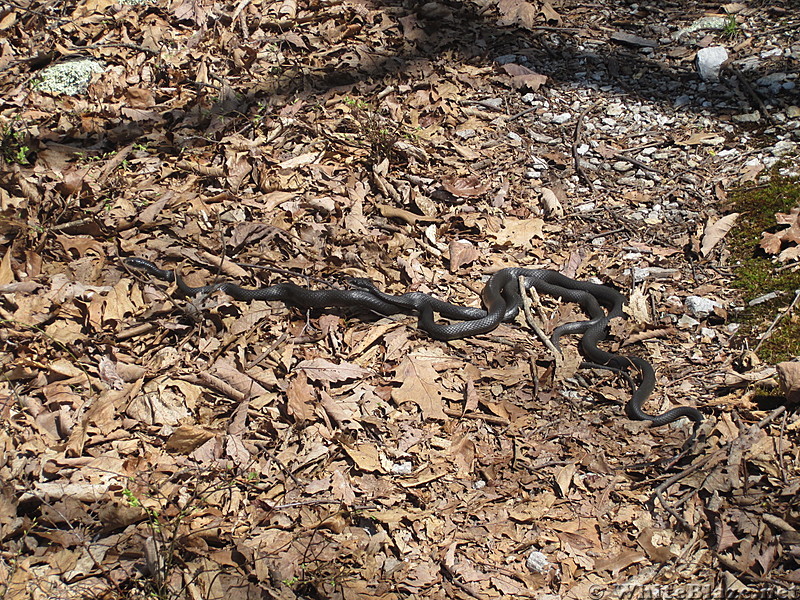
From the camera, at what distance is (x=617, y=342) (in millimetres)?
5137

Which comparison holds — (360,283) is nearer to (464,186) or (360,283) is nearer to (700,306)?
(464,186)

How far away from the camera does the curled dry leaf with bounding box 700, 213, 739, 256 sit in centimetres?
566

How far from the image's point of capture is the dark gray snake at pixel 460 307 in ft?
16.5

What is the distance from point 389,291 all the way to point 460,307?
1.94 ft

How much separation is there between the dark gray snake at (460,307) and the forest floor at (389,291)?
0.11 metres

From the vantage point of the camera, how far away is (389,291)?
5.40 metres

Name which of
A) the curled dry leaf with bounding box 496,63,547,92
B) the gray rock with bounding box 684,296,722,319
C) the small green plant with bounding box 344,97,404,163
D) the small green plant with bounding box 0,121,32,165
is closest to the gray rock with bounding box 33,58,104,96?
the small green plant with bounding box 0,121,32,165

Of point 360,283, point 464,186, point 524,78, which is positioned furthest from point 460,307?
point 524,78

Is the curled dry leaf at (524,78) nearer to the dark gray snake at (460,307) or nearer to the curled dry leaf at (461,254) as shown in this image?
the curled dry leaf at (461,254)

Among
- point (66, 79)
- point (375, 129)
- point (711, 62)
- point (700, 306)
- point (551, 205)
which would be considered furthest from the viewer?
point (711, 62)

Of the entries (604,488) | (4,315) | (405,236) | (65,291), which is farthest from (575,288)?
(4,315)

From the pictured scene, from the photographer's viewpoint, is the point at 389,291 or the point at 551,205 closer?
the point at 389,291

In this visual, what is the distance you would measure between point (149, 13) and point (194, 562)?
6902 millimetres

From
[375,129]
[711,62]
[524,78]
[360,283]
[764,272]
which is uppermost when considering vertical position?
[711,62]
